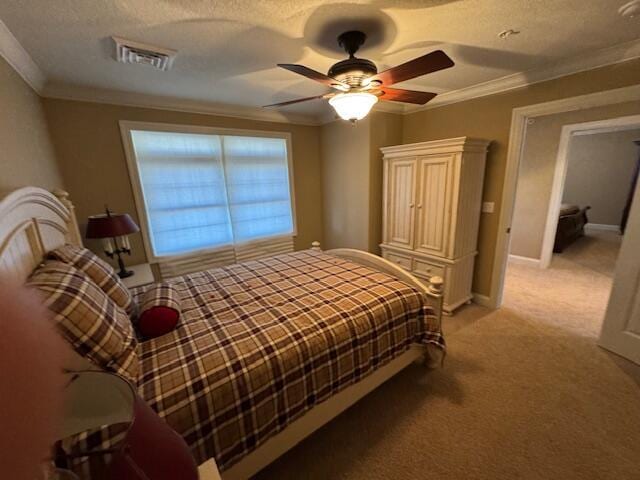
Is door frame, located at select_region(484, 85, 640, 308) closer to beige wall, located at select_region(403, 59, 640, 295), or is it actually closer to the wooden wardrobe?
beige wall, located at select_region(403, 59, 640, 295)

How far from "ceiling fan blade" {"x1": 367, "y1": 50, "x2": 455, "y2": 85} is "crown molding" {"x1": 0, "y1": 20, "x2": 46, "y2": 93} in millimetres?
2055

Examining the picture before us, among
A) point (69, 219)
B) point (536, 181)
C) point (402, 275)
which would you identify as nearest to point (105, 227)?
point (69, 219)

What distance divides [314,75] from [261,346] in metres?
1.45

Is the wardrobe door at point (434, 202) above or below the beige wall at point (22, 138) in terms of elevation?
below

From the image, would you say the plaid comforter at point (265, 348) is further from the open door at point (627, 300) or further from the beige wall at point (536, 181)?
the beige wall at point (536, 181)

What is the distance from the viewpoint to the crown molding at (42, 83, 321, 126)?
7.63 ft

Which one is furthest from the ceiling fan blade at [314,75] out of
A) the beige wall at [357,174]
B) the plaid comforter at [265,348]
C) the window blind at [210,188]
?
the window blind at [210,188]

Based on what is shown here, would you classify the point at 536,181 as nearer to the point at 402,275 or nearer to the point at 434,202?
the point at 434,202

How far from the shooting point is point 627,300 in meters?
2.09

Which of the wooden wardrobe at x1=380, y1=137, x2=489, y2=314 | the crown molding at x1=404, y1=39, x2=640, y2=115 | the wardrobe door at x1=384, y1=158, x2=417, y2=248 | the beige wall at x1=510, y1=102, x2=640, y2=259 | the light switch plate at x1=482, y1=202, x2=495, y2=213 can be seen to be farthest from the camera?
the beige wall at x1=510, y1=102, x2=640, y2=259

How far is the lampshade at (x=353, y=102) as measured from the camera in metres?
1.59

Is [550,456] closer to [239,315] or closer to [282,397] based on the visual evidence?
[282,397]

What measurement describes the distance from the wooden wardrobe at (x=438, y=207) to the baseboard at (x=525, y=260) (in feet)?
6.47

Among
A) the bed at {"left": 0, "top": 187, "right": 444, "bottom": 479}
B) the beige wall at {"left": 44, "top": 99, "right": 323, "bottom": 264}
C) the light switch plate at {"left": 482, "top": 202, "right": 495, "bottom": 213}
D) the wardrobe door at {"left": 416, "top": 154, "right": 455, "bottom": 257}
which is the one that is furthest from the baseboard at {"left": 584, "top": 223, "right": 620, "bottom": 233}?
the beige wall at {"left": 44, "top": 99, "right": 323, "bottom": 264}
